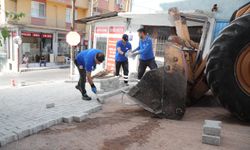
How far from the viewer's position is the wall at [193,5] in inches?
386

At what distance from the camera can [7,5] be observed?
22.9 meters

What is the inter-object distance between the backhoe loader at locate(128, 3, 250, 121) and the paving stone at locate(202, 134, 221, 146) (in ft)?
3.14

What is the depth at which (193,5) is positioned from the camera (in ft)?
35.2

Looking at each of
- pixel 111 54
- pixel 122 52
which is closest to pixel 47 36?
pixel 111 54

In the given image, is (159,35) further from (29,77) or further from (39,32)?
(39,32)

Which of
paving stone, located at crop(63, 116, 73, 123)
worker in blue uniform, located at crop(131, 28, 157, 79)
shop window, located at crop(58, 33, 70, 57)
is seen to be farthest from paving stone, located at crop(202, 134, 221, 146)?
shop window, located at crop(58, 33, 70, 57)

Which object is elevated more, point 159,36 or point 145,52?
point 159,36

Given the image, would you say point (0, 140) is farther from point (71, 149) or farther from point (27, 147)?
point (71, 149)

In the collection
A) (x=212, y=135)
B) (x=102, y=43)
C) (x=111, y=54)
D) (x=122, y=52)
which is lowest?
(x=212, y=135)

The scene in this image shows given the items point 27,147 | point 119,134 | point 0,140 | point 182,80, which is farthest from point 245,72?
point 0,140

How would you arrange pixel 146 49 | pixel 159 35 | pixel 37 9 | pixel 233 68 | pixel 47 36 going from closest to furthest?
pixel 233 68 → pixel 146 49 → pixel 159 35 → pixel 37 9 → pixel 47 36

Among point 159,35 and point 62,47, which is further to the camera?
point 62,47

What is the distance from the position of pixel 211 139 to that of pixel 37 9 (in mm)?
24326

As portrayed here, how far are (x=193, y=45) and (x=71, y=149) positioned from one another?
349 cm
